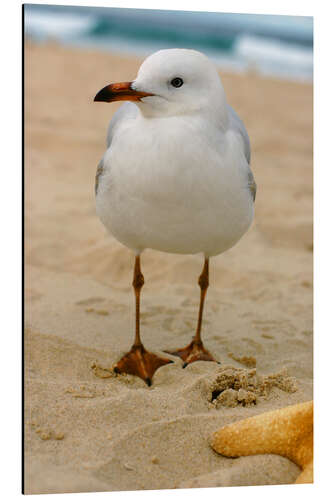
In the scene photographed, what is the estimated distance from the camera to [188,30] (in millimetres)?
2662

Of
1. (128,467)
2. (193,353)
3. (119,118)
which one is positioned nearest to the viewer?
(128,467)

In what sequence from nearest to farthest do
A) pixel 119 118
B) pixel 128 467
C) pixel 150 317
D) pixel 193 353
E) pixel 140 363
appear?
pixel 128 467
pixel 119 118
pixel 140 363
pixel 193 353
pixel 150 317

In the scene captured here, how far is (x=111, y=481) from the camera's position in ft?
6.55

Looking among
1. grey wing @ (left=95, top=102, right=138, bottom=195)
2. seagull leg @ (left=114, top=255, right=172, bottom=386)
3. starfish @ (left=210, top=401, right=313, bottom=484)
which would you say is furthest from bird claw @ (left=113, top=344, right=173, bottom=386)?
grey wing @ (left=95, top=102, right=138, bottom=195)

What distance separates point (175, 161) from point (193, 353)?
0.94 m

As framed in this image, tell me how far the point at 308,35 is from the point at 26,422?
1690mm

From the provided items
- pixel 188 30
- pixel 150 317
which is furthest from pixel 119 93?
pixel 150 317

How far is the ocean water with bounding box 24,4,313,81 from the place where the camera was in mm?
2461

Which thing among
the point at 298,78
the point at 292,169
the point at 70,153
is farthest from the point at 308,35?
the point at 70,153

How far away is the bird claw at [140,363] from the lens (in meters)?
2.59

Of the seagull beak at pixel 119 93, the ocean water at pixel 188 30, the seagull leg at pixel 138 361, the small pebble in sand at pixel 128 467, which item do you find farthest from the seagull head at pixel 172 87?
the small pebble in sand at pixel 128 467

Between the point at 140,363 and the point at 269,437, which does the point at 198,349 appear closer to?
the point at 140,363

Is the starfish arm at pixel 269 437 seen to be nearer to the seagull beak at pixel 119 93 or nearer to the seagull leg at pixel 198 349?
the seagull leg at pixel 198 349

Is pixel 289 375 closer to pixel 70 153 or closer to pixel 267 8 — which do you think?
pixel 267 8
